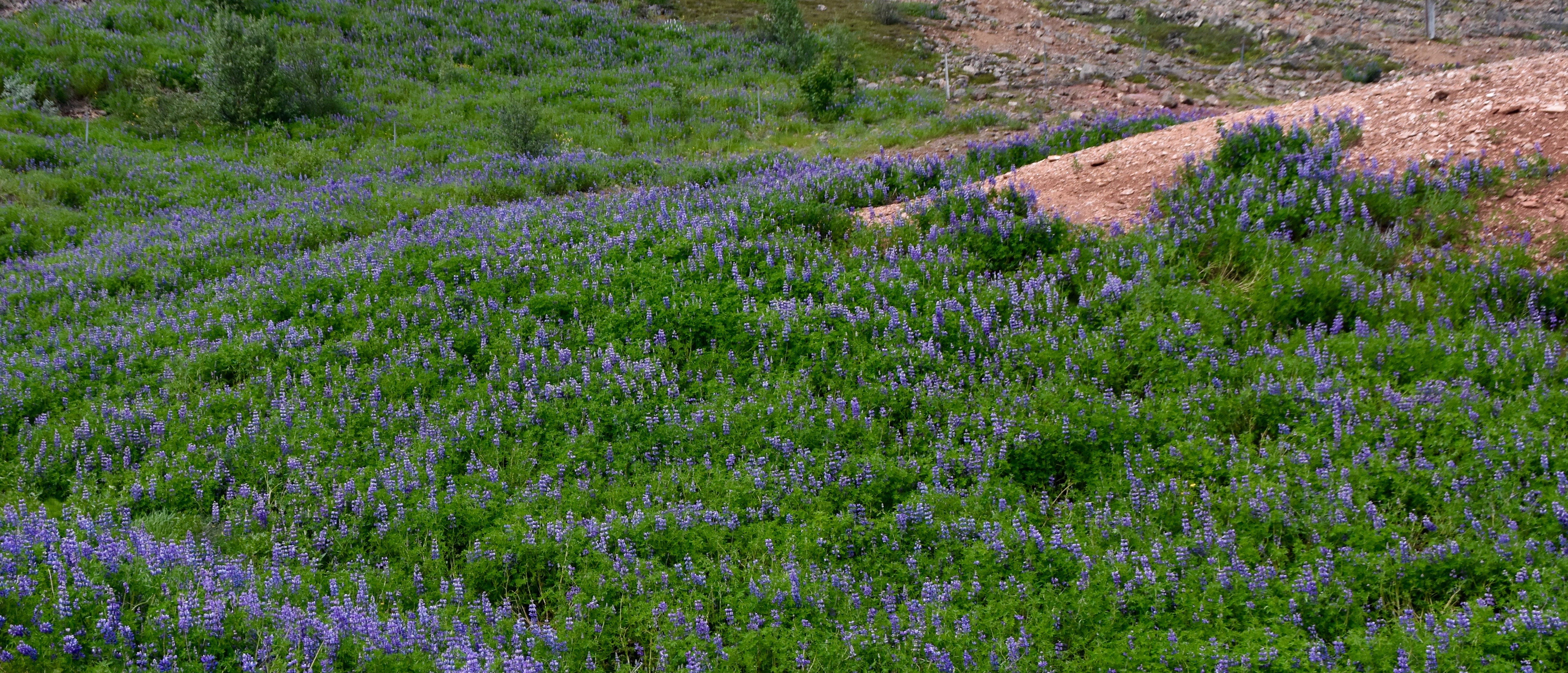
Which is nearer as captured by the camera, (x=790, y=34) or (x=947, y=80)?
(x=947, y=80)

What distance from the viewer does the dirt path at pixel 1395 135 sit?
8.49m

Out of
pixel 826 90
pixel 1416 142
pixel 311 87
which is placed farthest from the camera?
pixel 826 90

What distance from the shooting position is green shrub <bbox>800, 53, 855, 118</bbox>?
17.5 m

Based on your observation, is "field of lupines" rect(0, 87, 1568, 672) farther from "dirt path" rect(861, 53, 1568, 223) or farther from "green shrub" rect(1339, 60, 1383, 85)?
"green shrub" rect(1339, 60, 1383, 85)

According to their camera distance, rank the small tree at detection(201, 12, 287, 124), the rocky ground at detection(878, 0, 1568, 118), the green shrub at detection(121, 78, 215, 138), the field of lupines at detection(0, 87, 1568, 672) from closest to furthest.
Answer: the field of lupines at detection(0, 87, 1568, 672) < the green shrub at detection(121, 78, 215, 138) < the small tree at detection(201, 12, 287, 124) < the rocky ground at detection(878, 0, 1568, 118)

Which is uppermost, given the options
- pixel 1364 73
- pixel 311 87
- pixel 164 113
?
pixel 311 87

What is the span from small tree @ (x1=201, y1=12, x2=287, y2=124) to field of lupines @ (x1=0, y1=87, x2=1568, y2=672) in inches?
308

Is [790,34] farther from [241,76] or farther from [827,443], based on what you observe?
[827,443]

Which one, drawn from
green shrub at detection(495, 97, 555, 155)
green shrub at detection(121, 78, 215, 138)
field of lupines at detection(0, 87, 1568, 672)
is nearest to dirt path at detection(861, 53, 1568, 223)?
field of lupines at detection(0, 87, 1568, 672)

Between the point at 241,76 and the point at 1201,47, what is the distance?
2711cm

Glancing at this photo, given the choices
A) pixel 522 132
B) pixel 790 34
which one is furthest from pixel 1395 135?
pixel 790 34

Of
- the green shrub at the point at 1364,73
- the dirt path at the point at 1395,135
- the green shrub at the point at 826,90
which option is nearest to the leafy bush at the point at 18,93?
the green shrub at the point at 826,90

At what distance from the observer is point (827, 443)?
19.6 feet

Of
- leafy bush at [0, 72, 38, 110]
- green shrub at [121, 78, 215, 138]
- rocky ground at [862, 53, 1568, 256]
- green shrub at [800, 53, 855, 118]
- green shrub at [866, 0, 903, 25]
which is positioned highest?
green shrub at [866, 0, 903, 25]
